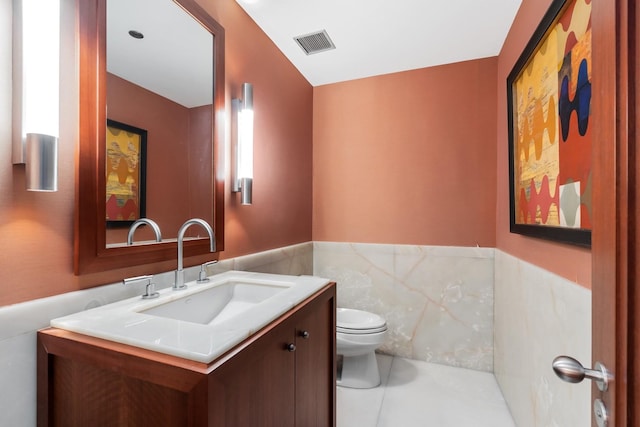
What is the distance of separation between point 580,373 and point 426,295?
1902mm

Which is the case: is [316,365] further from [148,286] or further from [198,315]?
[148,286]

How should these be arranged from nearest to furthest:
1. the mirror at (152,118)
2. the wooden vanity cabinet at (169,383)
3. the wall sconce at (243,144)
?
the wooden vanity cabinet at (169,383) < the mirror at (152,118) < the wall sconce at (243,144)

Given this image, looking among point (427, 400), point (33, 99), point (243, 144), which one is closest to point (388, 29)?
point (243, 144)

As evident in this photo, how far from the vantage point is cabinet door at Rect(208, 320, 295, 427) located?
0.64 metres

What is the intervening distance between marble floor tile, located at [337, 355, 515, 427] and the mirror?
4.37ft

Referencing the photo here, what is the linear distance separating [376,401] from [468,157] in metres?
1.84

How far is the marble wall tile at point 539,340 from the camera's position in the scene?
96 centimetres

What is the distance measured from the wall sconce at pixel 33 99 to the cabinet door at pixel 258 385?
2.22 feet

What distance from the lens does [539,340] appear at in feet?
4.25

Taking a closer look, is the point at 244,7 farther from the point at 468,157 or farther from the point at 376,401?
the point at 376,401

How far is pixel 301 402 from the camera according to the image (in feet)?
3.45

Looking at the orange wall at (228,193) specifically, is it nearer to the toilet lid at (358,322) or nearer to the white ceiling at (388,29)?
the white ceiling at (388,29)

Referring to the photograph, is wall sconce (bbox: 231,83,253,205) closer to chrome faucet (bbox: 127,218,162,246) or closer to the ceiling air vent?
chrome faucet (bbox: 127,218,162,246)

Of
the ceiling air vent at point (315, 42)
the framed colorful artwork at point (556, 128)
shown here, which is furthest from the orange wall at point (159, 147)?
the framed colorful artwork at point (556, 128)
